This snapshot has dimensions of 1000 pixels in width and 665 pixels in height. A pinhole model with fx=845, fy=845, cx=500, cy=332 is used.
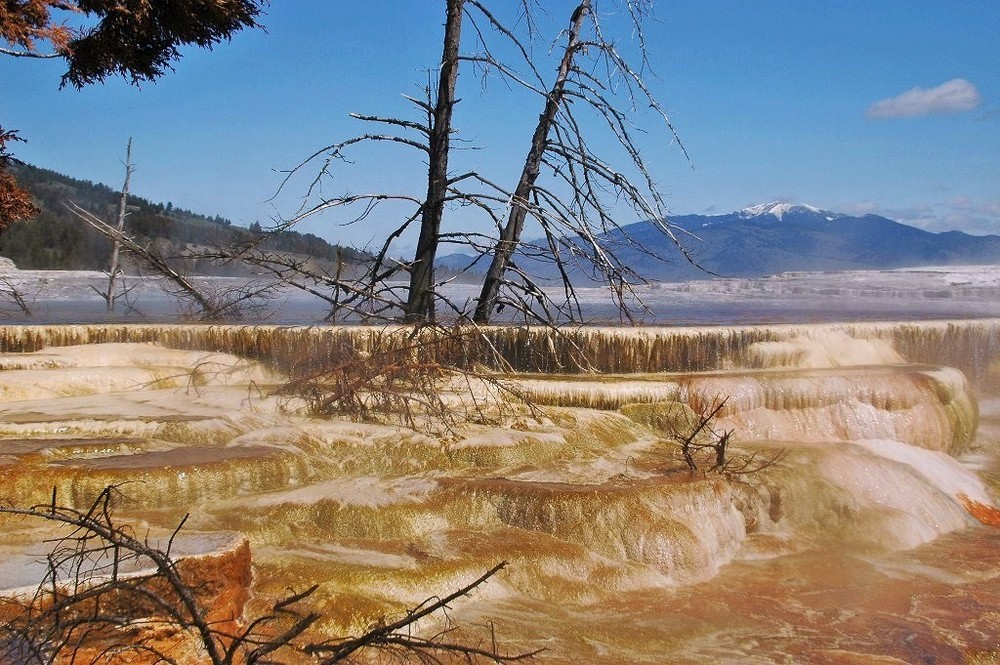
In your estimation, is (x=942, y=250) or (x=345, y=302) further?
(x=942, y=250)

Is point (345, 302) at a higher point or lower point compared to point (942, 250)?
lower

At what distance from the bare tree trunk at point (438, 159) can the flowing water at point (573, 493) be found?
1046 mm

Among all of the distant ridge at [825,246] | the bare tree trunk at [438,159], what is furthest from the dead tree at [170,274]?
the distant ridge at [825,246]

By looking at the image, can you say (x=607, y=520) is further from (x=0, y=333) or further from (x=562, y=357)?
(x=0, y=333)

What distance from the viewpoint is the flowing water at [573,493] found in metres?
4.55

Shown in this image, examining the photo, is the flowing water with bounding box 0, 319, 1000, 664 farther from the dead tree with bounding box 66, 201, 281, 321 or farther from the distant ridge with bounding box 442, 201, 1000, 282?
the distant ridge with bounding box 442, 201, 1000, 282

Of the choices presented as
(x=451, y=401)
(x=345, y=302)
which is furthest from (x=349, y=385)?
(x=345, y=302)

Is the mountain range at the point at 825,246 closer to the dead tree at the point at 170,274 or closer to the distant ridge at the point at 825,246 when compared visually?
the distant ridge at the point at 825,246

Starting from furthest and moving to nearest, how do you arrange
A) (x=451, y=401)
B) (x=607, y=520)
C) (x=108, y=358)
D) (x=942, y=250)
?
(x=942, y=250) → (x=108, y=358) → (x=451, y=401) → (x=607, y=520)

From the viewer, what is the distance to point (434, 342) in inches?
294

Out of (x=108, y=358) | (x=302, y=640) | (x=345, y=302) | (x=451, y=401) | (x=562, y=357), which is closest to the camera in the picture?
(x=302, y=640)

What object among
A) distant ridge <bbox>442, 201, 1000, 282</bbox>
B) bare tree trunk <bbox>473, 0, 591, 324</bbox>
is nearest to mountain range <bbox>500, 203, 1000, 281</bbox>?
distant ridge <bbox>442, 201, 1000, 282</bbox>

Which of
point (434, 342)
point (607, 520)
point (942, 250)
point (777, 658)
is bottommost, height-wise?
point (777, 658)

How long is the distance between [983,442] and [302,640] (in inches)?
337
